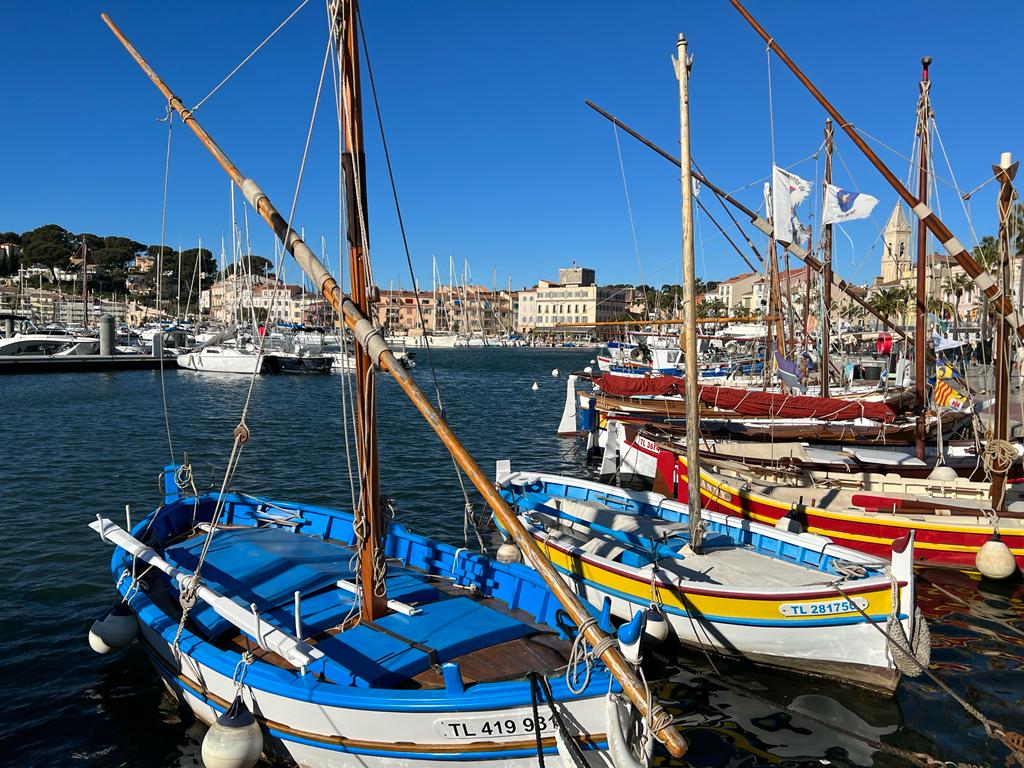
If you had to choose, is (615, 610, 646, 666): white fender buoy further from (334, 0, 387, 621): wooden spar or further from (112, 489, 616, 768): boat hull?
(334, 0, 387, 621): wooden spar

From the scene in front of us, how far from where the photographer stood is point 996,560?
1476cm

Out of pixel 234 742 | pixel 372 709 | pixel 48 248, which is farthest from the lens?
pixel 48 248

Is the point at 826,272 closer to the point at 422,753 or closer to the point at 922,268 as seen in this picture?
the point at 922,268

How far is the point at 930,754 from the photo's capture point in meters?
9.43

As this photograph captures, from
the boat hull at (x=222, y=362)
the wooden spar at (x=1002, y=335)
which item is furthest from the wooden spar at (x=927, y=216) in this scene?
the boat hull at (x=222, y=362)

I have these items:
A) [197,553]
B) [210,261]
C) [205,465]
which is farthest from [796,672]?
[210,261]

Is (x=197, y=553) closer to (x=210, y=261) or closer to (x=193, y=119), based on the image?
(x=193, y=119)

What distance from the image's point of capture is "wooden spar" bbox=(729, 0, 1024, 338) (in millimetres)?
13453

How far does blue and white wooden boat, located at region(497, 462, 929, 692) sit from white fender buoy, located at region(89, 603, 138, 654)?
7.09 metres

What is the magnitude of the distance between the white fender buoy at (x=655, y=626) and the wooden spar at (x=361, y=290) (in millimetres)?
4809

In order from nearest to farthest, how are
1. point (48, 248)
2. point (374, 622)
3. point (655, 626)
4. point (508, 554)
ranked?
point (374, 622) < point (655, 626) < point (508, 554) < point (48, 248)

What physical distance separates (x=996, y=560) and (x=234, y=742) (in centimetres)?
1533

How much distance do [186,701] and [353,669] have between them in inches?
140

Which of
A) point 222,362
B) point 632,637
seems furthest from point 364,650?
point 222,362
